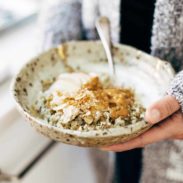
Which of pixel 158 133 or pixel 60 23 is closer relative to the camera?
pixel 158 133

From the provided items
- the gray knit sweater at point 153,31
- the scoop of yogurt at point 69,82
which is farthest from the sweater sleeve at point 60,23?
the scoop of yogurt at point 69,82

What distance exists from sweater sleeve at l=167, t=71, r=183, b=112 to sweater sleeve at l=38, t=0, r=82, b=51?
240mm

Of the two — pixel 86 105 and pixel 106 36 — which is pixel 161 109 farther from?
pixel 106 36

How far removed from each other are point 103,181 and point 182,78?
53 cm

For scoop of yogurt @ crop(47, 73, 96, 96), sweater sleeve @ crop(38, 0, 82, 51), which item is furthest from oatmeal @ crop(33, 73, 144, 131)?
sweater sleeve @ crop(38, 0, 82, 51)

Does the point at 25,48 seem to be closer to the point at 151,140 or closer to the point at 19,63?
the point at 19,63

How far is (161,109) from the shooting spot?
0.44 meters

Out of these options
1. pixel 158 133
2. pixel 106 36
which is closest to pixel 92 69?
pixel 106 36

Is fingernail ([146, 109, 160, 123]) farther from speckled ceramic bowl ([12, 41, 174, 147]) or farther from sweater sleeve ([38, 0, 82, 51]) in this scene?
sweater sleeve ([38, 0, 82, 51])

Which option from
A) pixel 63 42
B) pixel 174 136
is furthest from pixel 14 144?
pixel 174 136

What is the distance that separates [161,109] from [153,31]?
0.16m

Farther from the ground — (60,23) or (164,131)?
(60,23)

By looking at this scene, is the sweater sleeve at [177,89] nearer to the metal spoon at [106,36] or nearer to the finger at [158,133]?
the finger at [158,133]

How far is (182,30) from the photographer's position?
1.77 feet
